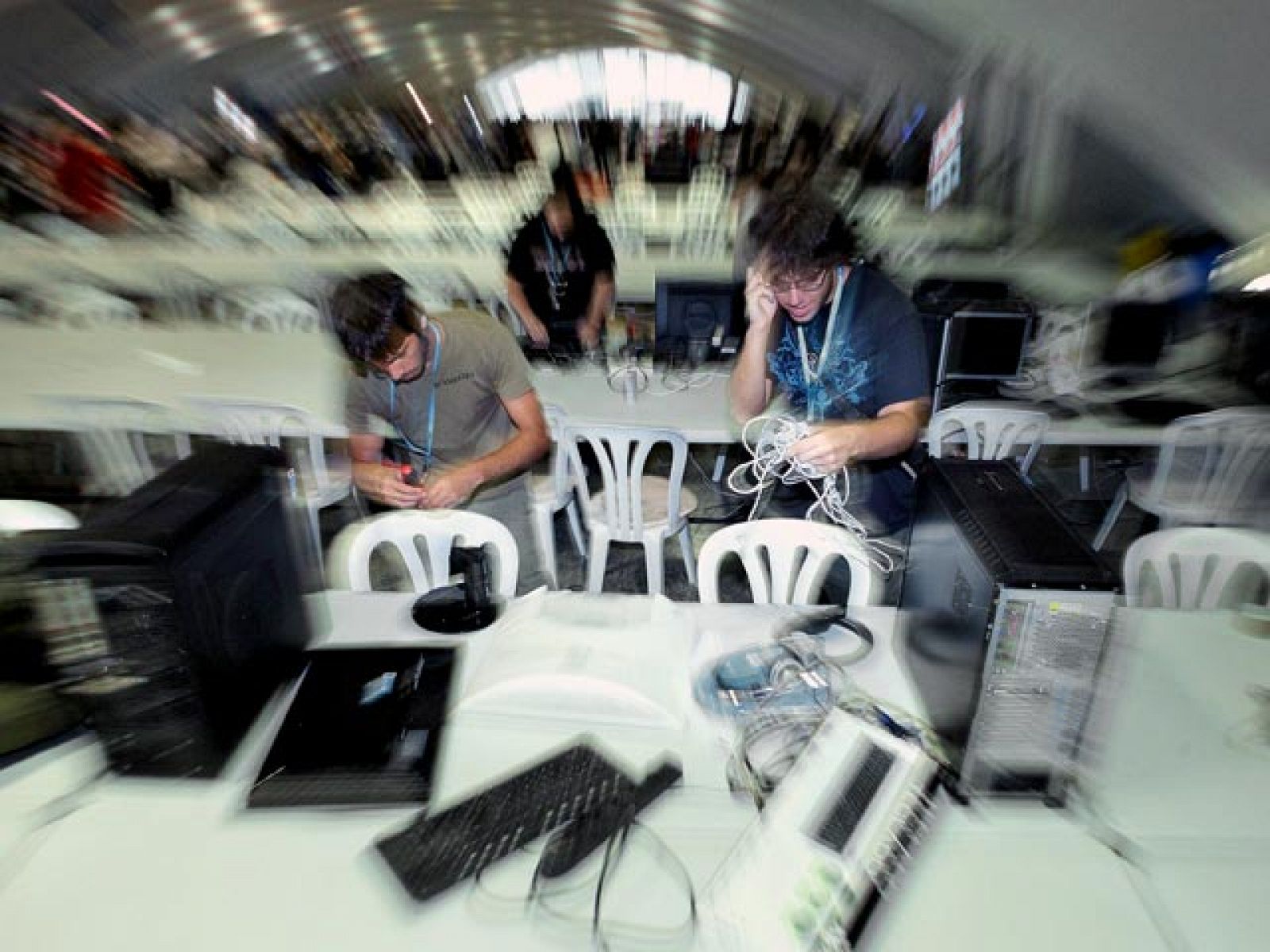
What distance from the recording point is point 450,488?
2053 mm

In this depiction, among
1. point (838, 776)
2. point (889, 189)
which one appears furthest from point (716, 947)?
point (889, 189)

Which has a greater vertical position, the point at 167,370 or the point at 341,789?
the point at 167,370

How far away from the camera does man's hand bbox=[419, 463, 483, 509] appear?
204 cm

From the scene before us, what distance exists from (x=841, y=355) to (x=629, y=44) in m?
2.60

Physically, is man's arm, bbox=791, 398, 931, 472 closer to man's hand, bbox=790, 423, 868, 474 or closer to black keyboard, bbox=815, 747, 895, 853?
man's hand, bbox=790, 423, 868, 474

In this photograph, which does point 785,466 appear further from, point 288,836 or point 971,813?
point 288,836

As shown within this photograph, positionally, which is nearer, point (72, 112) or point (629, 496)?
point (629, 496)

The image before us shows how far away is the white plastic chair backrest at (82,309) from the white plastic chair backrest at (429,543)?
9.26 ft

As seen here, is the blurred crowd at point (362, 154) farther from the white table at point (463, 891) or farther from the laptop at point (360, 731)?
the white table at point (463, 891)

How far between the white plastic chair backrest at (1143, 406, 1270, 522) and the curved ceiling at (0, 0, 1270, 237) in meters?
1.42

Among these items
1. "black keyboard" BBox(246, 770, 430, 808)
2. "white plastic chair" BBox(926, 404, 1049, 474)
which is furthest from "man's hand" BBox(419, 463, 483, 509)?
"white plastic chair" BBox(926, 404, 1049, 474)

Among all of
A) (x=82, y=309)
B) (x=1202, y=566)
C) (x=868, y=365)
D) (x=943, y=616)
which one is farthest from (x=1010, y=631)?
(x=82, y=309)

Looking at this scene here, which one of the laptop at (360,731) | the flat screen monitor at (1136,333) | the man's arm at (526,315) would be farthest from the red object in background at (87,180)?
the flat screen monitor at (1136,333)

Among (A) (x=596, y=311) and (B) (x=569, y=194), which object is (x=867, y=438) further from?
(B) (x=569, y=194)
